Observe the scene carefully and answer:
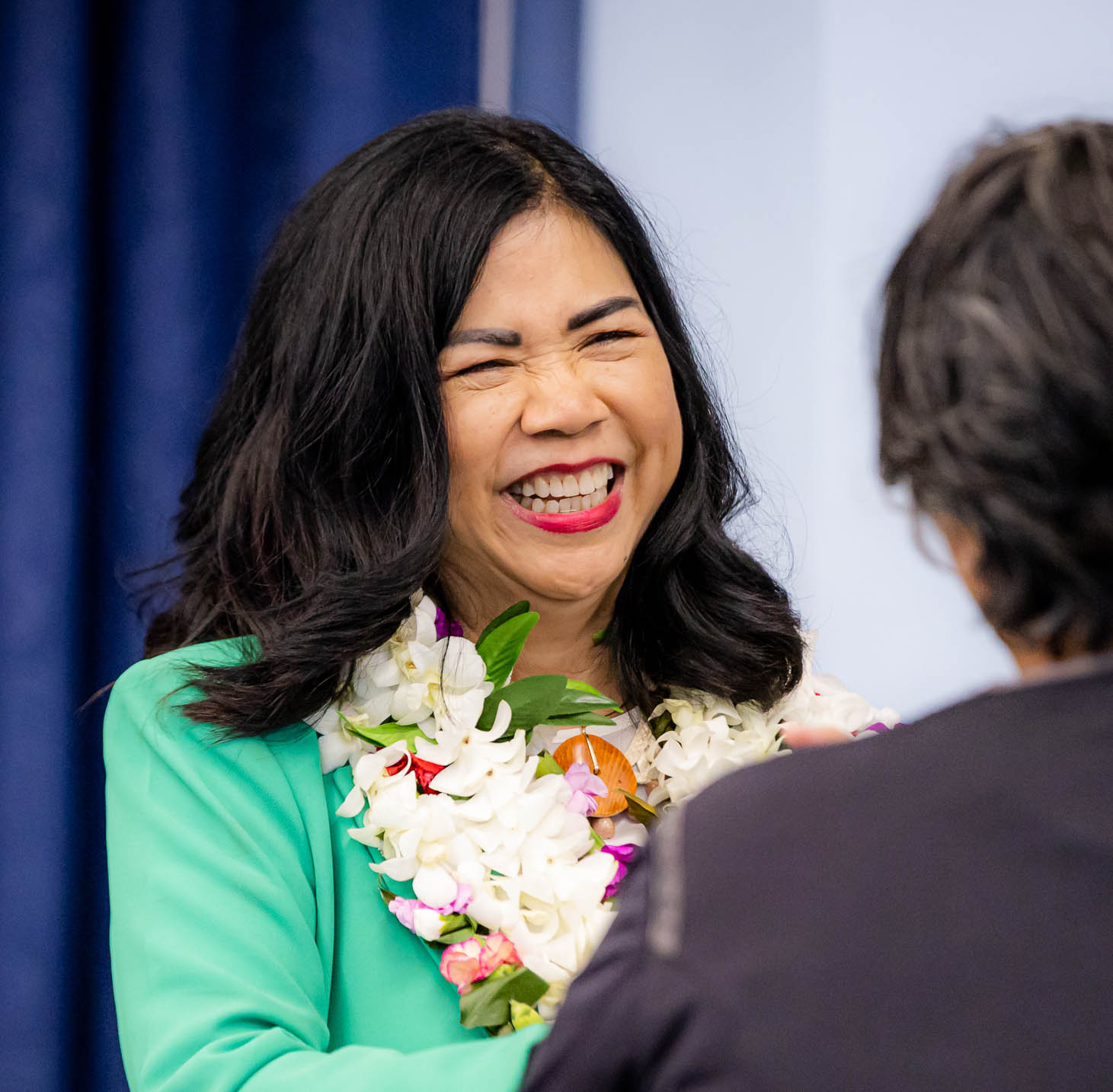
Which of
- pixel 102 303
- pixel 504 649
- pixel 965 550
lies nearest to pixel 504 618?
pixel 504 649

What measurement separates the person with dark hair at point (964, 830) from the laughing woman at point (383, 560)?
0.50m

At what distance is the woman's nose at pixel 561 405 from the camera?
1355 mm

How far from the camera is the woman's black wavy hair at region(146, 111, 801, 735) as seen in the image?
1.34 meters

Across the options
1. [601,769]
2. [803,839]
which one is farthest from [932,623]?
[803,839]

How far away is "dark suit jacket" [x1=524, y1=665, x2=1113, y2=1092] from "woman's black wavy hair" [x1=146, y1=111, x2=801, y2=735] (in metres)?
0.70

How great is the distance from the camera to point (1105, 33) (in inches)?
84.7

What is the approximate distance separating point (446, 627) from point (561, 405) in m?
0.28

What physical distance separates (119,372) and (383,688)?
33.9 inches

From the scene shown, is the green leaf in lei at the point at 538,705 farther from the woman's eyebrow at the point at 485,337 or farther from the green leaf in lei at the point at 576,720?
the woman's eyebrow at the point at 485,337

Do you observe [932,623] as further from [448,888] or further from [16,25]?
[16,25]

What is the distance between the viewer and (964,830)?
25.0 inches

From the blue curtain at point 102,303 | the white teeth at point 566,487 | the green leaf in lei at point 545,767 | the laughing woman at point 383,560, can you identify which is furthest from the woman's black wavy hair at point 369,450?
the blue curtain at point 102,303

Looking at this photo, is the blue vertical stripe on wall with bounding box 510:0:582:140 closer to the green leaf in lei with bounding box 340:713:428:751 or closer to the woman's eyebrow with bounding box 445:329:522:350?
the woman's eyebrow with bounding box 445:329:522:350

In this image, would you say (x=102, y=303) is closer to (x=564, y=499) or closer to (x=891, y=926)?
(x=564, y=499)
